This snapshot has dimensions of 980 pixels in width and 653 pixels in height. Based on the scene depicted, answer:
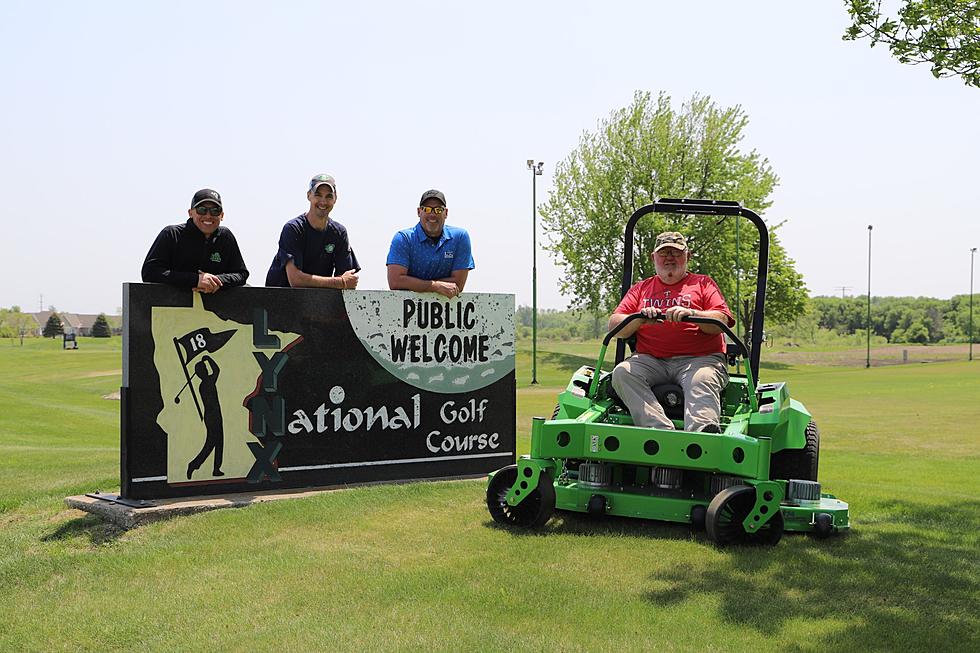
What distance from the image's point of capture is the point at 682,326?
23.5 feet

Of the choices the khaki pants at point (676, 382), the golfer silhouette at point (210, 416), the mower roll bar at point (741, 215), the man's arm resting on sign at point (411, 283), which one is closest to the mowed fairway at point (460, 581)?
the golfer silhouette at point (210, 416)

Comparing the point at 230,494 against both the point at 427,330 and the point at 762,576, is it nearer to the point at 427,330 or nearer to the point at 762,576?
the point at 427,330

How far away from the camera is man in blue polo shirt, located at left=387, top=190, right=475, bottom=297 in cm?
876

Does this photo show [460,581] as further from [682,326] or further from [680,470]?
[682,326]

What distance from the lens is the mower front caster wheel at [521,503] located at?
21.0ft

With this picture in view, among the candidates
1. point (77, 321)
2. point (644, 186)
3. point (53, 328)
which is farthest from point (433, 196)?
point (77, 321)

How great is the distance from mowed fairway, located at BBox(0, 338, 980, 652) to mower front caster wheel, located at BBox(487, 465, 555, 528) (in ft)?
0.53

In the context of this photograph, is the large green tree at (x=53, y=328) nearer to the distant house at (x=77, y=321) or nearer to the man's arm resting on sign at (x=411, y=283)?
the distant house at (x=77, y=321)

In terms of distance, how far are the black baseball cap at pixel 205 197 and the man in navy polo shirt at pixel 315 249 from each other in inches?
35.1

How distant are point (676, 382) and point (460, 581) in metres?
2.57

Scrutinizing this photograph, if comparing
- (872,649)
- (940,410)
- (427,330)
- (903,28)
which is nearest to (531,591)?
(872,649)

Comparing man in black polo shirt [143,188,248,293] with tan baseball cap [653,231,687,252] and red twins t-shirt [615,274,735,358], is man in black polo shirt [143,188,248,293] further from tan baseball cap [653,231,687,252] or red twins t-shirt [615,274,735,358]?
tan baseball cap [653,231,687,252]

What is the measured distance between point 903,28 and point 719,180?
4331 centimetres

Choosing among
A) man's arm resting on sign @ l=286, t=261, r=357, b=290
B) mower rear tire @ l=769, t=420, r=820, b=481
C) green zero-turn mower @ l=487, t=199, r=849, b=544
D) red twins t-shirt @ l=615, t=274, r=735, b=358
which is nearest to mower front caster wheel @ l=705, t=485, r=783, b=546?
green zero-turn mower @ l=487, t=199, r=849, b=544
